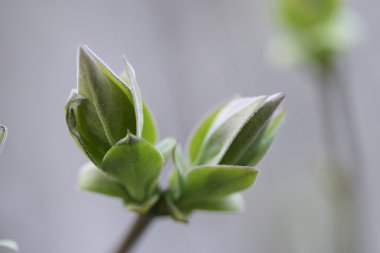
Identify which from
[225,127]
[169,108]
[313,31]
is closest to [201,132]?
[225,127]

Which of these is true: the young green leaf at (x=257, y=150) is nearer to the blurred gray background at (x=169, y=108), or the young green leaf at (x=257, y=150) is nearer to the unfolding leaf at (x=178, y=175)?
the unfolding leaf at (x=178, y=175)

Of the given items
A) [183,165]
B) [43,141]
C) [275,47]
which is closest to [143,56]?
[43,141]

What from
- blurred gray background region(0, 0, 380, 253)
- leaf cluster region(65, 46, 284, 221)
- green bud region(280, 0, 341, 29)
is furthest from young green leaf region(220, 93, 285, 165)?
green bud region(280, 0, 341, 29)

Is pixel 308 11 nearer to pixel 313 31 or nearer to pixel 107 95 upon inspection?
pixel 313 31

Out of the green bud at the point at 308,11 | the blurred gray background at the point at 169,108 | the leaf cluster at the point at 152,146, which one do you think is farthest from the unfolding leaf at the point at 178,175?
the green bud at the point at 308,11

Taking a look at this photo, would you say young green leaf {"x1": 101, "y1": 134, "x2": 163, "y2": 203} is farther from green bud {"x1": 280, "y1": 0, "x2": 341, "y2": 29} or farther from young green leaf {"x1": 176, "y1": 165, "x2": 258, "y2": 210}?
green bud {"x1": 280, "y1": 0, "x2": 341, "y2": 29}
